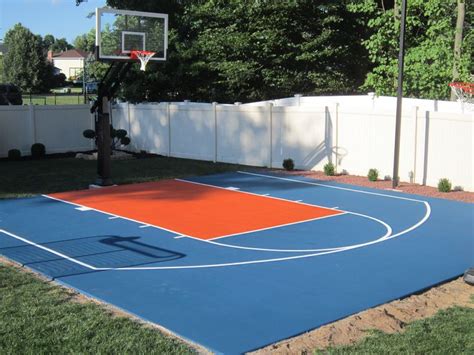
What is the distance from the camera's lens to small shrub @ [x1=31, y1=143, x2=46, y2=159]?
2316 centimetres

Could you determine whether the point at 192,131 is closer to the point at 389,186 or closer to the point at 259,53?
the point at 259,53

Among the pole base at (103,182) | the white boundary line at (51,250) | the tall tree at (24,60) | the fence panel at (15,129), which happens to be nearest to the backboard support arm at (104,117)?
the pole base at (103,182)

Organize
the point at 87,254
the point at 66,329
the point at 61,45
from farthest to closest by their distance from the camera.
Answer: the point at 61,45 < the point at 87,254 < the point at 66,329

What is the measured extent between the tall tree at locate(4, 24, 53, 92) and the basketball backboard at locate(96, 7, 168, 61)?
52.0 m

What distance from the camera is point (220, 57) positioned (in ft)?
94.4

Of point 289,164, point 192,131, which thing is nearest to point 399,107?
point 289,164

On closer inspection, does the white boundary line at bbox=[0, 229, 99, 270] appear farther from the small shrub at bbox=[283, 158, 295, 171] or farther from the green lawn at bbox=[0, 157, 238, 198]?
the small shrub at bbox=[283, 158, 295, 171]

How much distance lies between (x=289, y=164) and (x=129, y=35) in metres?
6.78

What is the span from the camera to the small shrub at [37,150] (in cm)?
2316

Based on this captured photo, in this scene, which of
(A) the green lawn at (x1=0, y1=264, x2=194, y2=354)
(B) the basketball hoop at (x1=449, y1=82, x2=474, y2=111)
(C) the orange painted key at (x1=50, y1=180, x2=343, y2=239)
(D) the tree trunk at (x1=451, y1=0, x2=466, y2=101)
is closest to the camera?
(A) the green lawn at (x1=0, y1=264, x2=194, y2=354)

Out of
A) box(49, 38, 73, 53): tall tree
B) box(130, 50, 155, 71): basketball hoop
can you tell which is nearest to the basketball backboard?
box(130, 50, 155, 71): basketball hoop

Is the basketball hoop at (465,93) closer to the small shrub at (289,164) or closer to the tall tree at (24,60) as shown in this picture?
the small shrub at (289,164)

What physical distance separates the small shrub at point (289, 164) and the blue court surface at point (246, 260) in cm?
544

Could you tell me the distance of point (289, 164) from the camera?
1994cm
